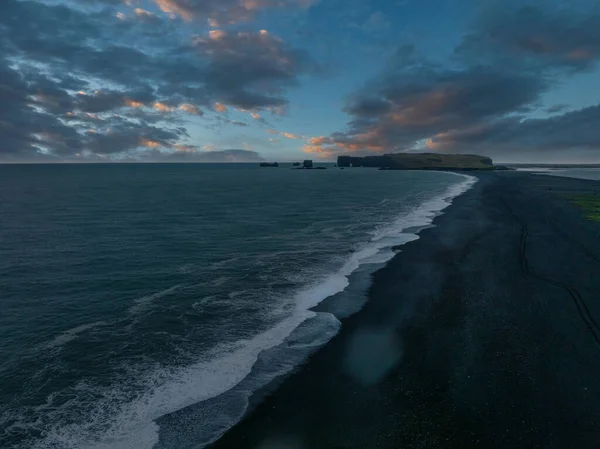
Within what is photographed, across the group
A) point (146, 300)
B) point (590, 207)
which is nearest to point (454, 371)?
point (146, 300)

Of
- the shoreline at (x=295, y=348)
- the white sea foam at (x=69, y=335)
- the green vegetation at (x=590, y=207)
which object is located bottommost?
the shoreline at (x=295, y=348)

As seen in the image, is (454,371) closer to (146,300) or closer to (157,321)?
(157,321)

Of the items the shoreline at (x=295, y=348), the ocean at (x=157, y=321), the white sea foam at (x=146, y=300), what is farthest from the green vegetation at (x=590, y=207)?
the white sea foam at (x=146, y=300)

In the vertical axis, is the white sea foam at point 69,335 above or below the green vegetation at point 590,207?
above

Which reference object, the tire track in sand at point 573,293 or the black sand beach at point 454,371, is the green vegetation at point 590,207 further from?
the black sand beach at point 454,371

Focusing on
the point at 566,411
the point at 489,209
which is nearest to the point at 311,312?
the point at 566,411

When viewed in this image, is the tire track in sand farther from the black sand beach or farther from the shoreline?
the shoreline
